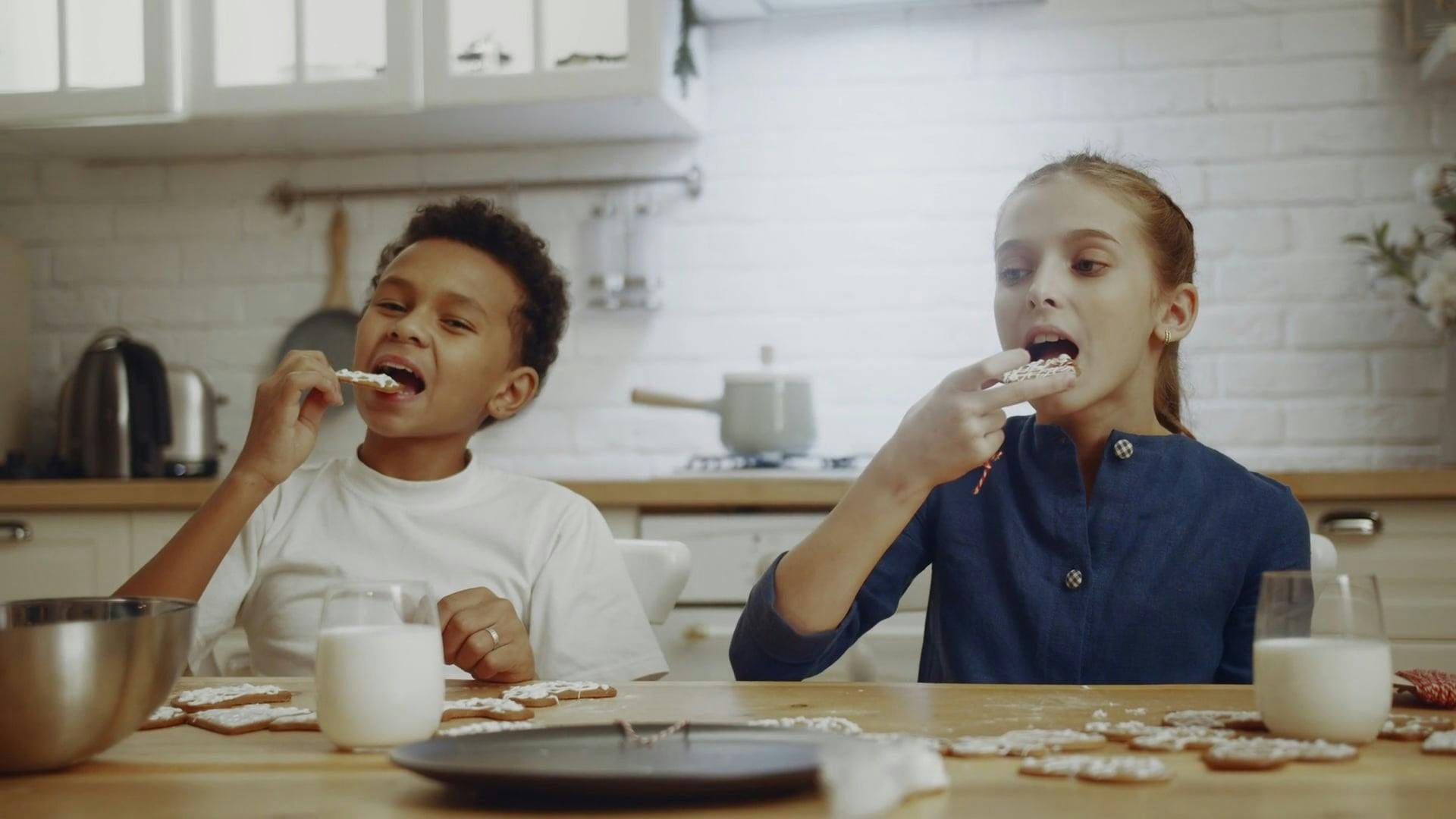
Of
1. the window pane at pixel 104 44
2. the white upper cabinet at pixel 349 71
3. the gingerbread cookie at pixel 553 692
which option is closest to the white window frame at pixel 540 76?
the white upper cabinet at pixel 349 71

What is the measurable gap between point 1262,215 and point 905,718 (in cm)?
212

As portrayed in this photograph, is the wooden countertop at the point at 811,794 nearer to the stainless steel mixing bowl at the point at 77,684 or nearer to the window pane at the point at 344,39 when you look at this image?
the stainless steel mixing bowl at the point at 77,684

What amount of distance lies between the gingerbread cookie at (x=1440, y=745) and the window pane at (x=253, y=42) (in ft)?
8.09

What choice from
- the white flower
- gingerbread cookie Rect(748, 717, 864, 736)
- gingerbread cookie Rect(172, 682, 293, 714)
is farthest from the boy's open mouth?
the white flower

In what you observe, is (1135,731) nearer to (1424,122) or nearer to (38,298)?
(1424,122)

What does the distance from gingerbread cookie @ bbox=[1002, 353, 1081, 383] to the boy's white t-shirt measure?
0.51 metres

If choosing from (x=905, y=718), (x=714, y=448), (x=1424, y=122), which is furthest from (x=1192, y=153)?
(x=905, y=718)

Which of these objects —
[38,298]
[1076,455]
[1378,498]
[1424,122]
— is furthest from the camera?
[38,298]

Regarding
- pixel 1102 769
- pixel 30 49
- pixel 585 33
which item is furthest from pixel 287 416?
Answer: pixel 30 49

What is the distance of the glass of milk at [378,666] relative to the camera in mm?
797

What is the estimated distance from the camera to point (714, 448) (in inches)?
111

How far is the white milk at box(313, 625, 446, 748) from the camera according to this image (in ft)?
2.61

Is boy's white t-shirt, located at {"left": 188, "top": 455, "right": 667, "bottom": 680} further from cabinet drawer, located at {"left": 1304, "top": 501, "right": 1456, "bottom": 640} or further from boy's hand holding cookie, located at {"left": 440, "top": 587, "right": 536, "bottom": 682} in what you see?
cabinet drawer, located at {"left": 1304, "top": 501, "right": 1456, "bottom": 640}

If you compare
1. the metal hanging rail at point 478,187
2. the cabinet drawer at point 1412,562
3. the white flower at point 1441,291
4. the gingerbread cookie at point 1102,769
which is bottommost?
the cabinet drawer at point 1412,562
